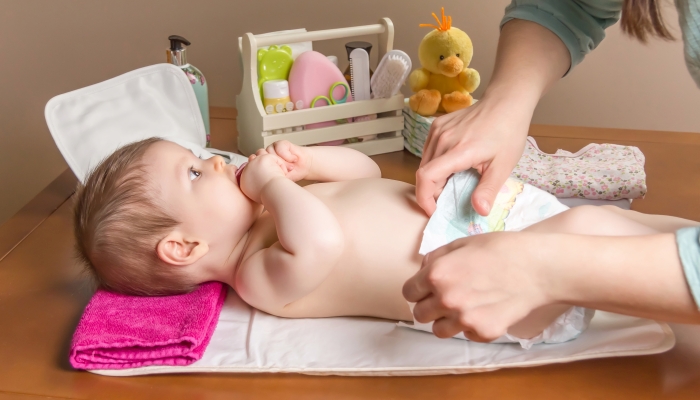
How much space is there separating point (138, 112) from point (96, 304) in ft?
1.93

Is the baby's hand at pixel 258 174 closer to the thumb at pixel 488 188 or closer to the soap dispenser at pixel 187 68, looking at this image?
the thumb at pixel 488 188

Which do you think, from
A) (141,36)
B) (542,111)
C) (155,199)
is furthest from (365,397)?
(141,36)

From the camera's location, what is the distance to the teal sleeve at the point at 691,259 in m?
0.70

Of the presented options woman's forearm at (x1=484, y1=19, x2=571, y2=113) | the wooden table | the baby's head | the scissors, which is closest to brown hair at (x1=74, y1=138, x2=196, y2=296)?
the baby's head

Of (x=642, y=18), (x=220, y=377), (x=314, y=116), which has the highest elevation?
(x=642, y=18)

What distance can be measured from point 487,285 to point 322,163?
632 mm

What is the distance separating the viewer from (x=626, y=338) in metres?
0.94

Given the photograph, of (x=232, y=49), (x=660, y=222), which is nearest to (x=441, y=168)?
(x=660, y=222)

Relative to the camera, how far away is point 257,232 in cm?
118

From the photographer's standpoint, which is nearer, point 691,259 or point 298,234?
point 691,259

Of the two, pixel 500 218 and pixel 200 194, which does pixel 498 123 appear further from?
pixel 200 194

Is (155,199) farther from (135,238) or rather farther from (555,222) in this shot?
(555,222)

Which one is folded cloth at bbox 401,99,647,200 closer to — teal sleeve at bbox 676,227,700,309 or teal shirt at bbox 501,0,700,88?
teal shirt at bbox 501,0,700,88

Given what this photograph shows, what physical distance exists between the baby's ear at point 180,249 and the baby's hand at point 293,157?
229 mm
